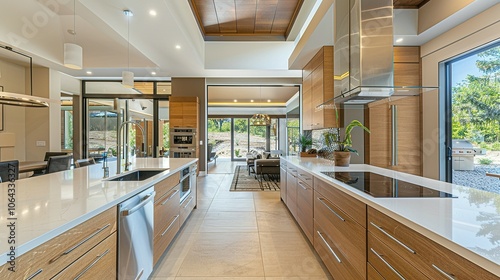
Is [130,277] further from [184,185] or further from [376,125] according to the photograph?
[376,125]

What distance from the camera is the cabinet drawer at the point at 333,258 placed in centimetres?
157

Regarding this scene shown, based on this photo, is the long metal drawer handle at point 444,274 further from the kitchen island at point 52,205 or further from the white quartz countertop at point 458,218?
the kitchen island at point 52,205

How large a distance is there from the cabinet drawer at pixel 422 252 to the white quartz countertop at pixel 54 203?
1516mm

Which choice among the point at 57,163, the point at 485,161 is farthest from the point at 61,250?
the point at 485,161

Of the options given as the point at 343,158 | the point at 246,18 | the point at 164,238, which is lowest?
the point at 164,238

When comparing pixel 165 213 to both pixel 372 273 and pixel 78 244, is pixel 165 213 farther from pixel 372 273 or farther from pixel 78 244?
pixel 372 273

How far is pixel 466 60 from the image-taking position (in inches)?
126

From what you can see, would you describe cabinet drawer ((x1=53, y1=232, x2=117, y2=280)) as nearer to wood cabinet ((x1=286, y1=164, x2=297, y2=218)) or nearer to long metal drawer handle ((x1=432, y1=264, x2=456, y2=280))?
long metal drawer handle ((x1=432, y1=264, x2=456, y2=280))

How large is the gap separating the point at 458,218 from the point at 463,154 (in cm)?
332

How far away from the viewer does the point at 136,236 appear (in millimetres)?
1635

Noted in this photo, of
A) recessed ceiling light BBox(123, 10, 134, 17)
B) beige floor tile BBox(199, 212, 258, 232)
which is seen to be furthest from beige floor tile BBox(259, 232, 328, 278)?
recessed ceiling light BBox(123, 10, 134, 17)

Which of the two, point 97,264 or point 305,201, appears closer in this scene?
point 97,264

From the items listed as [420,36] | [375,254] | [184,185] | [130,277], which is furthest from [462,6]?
[130,277]

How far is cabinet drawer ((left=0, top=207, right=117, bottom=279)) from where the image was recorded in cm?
81
